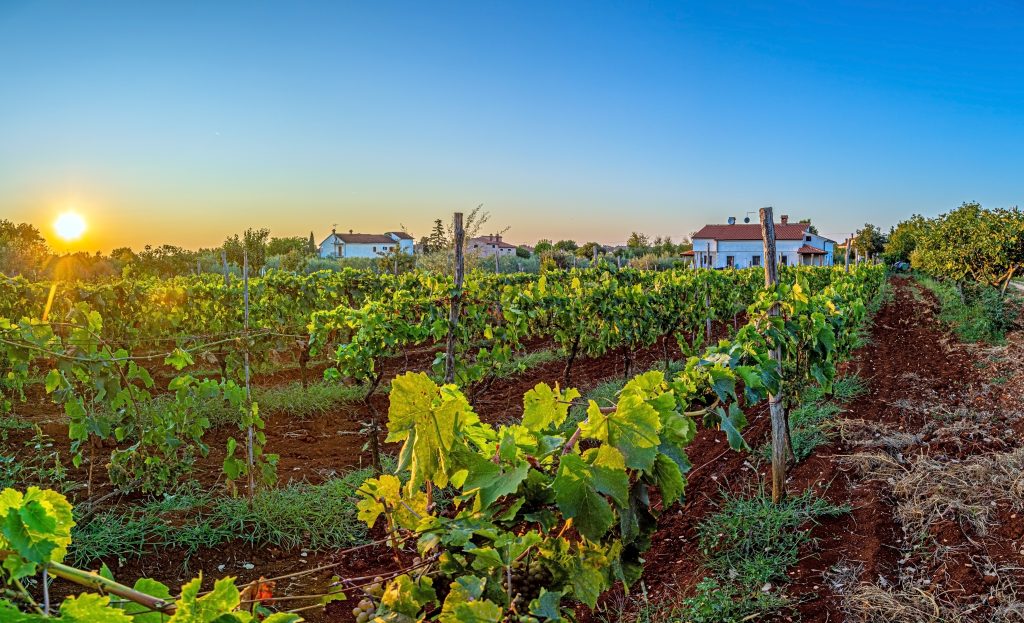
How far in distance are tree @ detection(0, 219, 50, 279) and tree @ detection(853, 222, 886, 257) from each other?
5185 cm

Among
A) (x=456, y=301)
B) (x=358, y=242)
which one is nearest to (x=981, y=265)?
(x=456, y=301)

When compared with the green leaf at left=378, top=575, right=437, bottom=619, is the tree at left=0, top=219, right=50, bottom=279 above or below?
above

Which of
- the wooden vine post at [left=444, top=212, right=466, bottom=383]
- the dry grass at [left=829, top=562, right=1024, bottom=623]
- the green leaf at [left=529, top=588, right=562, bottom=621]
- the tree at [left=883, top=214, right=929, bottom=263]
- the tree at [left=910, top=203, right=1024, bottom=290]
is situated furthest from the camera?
the tree at [left=883, top=214, right=929, bottom=263]

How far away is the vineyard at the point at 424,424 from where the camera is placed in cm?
153

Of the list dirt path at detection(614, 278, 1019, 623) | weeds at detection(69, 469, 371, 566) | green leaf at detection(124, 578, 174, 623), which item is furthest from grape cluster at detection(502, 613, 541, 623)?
weeds at detection(69, 469, 371, 566)

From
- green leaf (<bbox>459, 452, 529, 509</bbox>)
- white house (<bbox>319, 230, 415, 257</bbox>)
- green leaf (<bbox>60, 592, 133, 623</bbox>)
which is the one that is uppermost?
white house (<bbox>319, 230, 415, 257</bbox>)

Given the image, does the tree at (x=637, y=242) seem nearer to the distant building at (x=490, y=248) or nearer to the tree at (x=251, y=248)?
the distant building at (x=490, y=248)

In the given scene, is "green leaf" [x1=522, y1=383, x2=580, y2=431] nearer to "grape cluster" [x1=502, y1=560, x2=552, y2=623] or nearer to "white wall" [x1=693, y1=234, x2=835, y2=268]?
"grape cluster" [x1=502, y1=560, x2=552, y2=623]

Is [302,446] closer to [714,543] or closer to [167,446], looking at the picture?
[167,446]

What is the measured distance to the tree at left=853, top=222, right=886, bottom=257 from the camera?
5512 cm

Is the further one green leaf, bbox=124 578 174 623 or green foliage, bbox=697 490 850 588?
green foliage, bbox=697 490 850 588

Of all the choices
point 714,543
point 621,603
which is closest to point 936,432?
point 714,543

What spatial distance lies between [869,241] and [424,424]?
2474 inches

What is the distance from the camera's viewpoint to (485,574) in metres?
1.54
